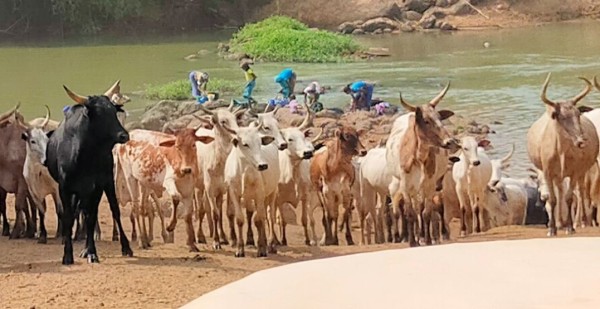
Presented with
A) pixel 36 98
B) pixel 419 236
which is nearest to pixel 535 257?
pixel 419 236

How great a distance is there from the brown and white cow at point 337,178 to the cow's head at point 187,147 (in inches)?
78.0

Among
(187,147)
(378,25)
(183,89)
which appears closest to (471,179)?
(187,147)

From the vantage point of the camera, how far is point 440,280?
180 cm

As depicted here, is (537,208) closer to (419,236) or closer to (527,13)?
(419,236)

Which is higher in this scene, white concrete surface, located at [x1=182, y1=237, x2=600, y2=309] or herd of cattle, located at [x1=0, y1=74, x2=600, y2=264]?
white concrete surface, located at [x1=182, y1=237, x2=600, y2=309]

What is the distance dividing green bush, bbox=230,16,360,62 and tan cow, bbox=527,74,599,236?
22.6m

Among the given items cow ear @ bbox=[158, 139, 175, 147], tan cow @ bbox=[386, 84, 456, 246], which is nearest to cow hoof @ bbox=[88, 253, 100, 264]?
cow ear @ bbox=[158, 139, 175, 147]

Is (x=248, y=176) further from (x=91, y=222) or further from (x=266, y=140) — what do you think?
(x=91, y=222)

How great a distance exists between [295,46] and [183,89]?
960cm

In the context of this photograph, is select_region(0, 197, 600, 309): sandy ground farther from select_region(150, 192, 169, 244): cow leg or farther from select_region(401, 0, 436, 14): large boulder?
select_region(401, 0, 436, 14): large boulder

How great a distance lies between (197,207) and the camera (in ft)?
40.8

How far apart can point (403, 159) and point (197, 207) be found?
267cm

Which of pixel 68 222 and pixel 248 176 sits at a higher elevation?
pixel 248 176

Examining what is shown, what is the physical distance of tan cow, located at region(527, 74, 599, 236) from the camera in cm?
1112
